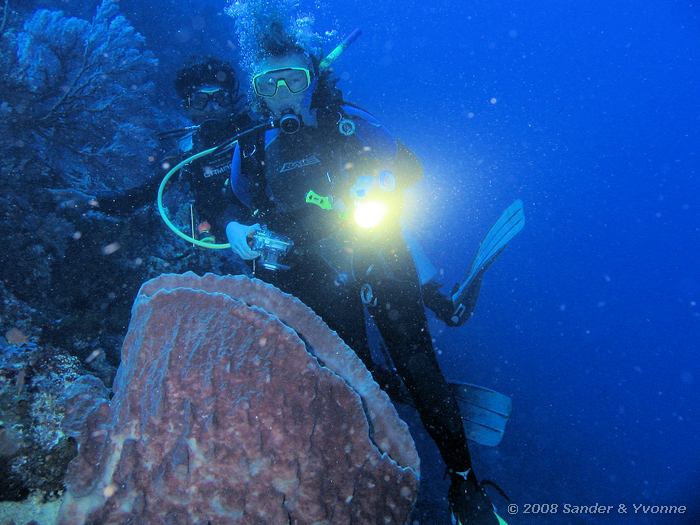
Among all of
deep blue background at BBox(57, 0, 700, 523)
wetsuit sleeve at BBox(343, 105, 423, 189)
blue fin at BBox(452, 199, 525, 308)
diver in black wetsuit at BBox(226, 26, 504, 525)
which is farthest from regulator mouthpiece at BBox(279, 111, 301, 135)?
deep blue background at BBox(57, 0, 700, 523)

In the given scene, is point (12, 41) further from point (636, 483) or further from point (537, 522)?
point (636, 483)

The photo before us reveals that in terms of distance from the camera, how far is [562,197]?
56969 millimetres

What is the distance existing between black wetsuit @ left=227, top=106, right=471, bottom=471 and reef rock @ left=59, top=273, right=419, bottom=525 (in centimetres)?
176

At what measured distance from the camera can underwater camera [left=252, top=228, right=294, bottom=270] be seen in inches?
107

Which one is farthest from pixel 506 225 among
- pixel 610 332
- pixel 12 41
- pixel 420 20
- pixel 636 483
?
pixel 420 20

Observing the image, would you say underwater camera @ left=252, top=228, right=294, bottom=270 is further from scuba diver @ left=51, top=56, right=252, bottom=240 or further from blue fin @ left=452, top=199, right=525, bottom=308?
blue fin @ left=452, top=199, right=525, bottom=308

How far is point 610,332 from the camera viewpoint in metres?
45.8

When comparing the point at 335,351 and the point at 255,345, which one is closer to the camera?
the point at 255,345

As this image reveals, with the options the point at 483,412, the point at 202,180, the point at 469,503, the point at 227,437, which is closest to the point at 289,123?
the point at 202,180

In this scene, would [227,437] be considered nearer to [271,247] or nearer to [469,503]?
[271,247]

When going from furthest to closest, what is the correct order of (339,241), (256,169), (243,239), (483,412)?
(483,412)
(256,169)
(339,241)
(243,239)

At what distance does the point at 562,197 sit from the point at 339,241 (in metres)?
65.1

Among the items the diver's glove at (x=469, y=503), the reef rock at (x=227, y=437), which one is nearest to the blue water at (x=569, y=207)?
the diver's glove at (x=469, y=503)

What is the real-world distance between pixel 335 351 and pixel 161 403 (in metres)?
0.64
